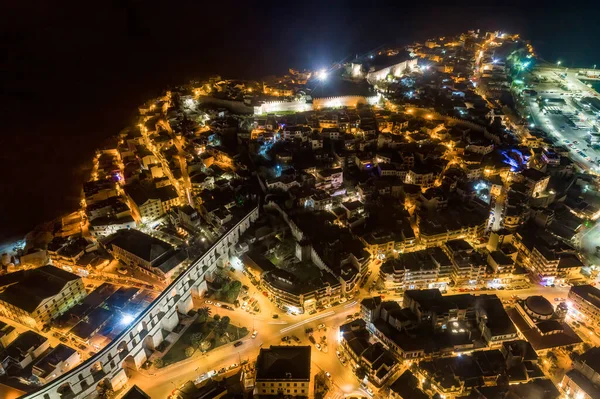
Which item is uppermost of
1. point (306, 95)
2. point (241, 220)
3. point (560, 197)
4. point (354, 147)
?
point (306, 95)

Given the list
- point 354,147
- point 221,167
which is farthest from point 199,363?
point 354,147

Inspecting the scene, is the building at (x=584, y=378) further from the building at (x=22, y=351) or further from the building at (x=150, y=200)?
the building at (x=150, y=200)

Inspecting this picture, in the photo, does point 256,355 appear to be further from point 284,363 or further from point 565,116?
point 565,116

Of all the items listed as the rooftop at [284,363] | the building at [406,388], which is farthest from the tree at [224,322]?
the building at [406,388]

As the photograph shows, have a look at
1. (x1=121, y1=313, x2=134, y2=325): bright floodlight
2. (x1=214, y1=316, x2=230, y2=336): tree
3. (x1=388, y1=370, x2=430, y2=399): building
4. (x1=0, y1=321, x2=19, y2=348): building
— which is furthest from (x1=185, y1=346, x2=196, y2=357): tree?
(x1=388, y1=370, x2=430, y2=399): building

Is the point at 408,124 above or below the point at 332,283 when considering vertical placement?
above

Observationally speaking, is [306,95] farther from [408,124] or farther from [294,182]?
[294,182]

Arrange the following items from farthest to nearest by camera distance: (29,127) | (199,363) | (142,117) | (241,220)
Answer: (29,127)
(142,117)
(241,220)
(199,363)
